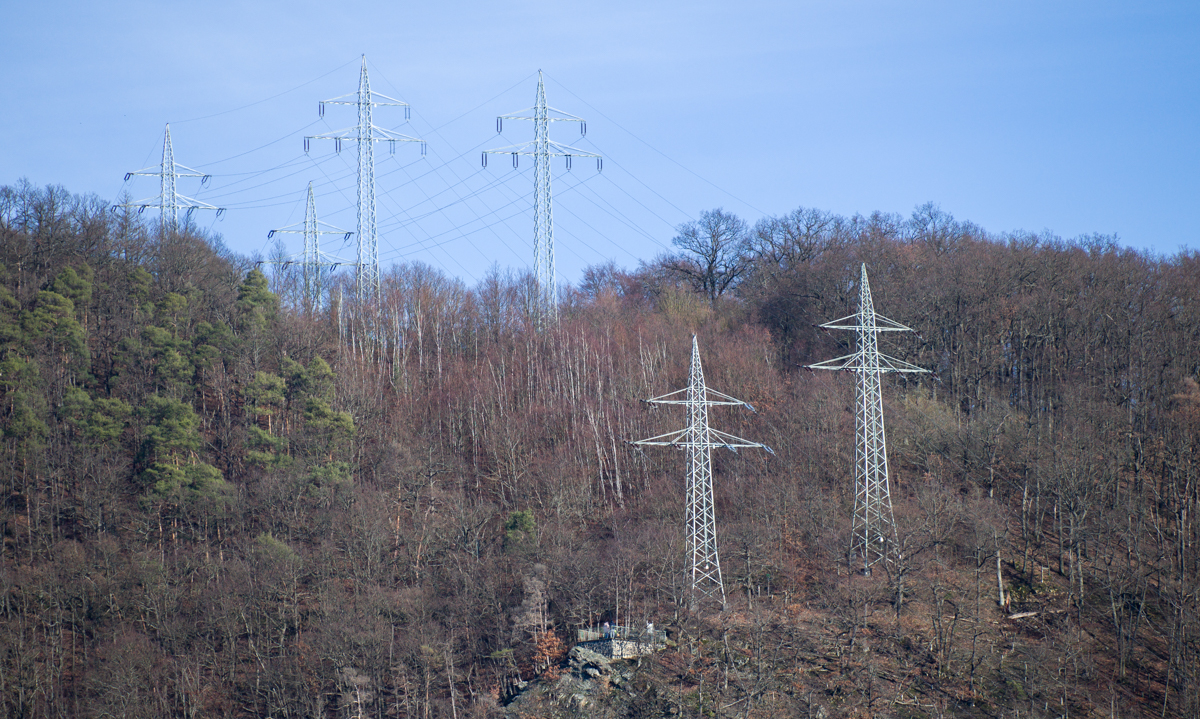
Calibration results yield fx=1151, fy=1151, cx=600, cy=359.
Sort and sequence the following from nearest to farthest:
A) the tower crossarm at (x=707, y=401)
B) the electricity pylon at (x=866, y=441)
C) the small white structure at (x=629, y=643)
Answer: the tower crossarm at (x=707, y=401) < the electricity pylon at (x=866, y=441) < the small white structure at (x=629, y=643)

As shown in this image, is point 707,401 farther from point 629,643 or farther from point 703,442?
point 629,643

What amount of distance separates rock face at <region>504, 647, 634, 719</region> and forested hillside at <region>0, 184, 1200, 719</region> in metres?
0.17

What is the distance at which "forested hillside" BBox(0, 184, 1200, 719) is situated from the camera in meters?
41.6

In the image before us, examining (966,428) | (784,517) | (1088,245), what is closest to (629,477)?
(784,517)

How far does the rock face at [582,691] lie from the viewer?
38.9 meters

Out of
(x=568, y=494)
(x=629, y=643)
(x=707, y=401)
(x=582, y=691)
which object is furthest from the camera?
(x=568, y=494)

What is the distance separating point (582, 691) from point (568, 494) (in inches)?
639

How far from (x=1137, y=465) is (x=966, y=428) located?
7.44 m

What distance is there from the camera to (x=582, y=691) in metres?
39.8

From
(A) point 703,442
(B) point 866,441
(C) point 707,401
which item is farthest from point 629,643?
(B) point 866,441

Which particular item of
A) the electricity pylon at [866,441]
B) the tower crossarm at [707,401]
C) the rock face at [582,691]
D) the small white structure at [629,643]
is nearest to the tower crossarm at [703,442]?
the tower crossarm at [707,401]

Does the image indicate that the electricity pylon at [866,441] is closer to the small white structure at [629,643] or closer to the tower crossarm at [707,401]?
the tower crossarm at [707,401]

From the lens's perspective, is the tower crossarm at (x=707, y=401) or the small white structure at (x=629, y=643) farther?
the small white structure at (x=629, y=643)

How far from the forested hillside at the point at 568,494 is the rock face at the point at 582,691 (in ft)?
0.57
